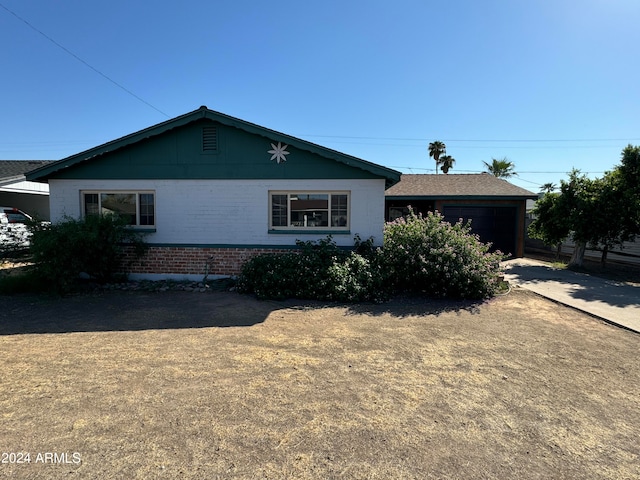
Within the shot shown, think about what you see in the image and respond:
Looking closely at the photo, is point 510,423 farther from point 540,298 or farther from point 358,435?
point 540,298

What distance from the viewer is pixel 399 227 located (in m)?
8.75

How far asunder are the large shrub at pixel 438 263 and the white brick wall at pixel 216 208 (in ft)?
3.12

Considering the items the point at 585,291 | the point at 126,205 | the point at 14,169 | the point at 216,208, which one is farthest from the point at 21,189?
the point at 585,291

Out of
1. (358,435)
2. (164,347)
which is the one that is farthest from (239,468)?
(164,347)

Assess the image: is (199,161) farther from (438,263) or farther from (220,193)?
(438,263)

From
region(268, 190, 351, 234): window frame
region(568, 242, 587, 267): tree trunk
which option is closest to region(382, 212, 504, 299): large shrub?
region(268, 190, 351, 234): window frame

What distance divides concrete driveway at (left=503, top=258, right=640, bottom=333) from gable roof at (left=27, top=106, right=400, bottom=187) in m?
4.74

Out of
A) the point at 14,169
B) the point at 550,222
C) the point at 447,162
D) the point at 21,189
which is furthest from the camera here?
the point at 447,162

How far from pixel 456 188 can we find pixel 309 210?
894 cm

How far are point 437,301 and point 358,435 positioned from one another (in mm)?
5094

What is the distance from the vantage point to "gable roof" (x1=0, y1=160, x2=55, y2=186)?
1693cm

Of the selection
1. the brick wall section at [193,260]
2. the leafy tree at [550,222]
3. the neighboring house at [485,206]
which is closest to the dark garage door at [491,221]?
the neighboring house at [485,206]

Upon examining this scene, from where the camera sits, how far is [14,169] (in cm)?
1989

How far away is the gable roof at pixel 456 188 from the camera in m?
14.2
